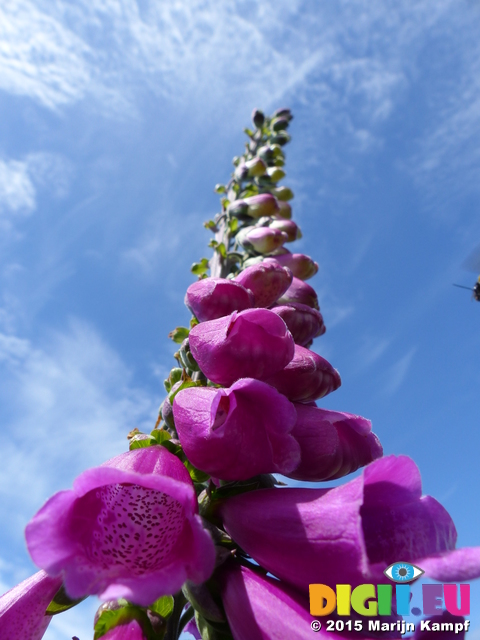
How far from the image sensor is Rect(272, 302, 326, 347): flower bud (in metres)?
1.57

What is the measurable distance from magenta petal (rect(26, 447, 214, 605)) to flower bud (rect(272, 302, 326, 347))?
2.20ft

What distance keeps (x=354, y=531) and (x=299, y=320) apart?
2.66ft

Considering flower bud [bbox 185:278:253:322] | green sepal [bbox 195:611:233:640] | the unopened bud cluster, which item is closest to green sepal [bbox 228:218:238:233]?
flower bud [bbox 185:278:253:322]

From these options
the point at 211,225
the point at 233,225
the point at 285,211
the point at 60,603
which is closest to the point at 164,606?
the point at 60,603

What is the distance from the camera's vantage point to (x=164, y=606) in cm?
112

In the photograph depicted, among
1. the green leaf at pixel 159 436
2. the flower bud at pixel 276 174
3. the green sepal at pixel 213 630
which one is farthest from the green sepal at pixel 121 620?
the flower bud at pixel 276 174

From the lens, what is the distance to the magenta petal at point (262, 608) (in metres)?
0.93

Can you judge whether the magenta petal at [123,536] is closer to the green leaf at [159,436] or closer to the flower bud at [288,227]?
the green leaf at [159,436]

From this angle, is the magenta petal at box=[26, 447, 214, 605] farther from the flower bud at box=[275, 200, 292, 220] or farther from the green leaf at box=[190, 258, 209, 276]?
the flower bud at box=[275, 200, 292, 220]

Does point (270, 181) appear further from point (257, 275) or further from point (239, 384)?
point (239, 384)

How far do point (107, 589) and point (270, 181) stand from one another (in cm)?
256

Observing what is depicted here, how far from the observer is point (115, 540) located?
968 mm

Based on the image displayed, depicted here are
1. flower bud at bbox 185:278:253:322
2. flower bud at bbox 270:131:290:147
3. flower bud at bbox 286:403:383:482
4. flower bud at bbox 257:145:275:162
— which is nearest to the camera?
flower bud at bbox 286:403:383:482

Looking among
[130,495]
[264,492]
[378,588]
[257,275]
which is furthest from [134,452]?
[257,275]
